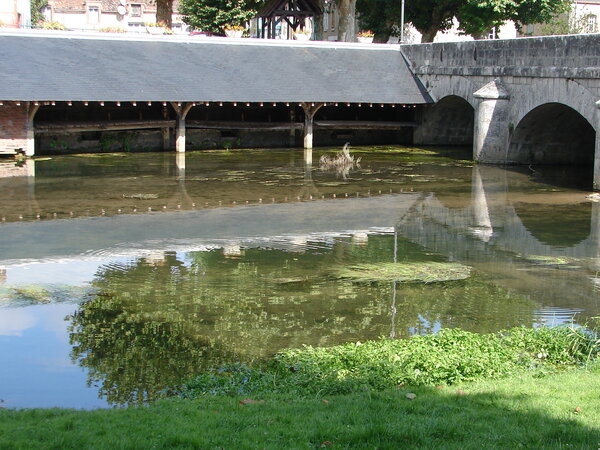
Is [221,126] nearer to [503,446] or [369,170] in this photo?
[369,170]

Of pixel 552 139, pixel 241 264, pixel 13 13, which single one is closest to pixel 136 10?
pixel 13 13

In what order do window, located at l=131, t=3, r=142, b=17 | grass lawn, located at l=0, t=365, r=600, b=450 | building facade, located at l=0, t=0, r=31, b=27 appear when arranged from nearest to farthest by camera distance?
grass lawn, located at l=0, t=365, r=600, b=450, building facade, located at l=0, t=0, r=31, b=27, window, located at l=131, t=3, r=142, b=17

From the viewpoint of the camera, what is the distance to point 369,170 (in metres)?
21.8

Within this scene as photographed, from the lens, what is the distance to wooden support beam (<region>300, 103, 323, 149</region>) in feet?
83.0

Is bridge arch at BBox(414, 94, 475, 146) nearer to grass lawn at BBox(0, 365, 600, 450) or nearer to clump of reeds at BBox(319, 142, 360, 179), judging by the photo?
clump of reeds at BBox(319, 142, 360, 179)

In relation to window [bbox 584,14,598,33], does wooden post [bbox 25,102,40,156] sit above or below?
below

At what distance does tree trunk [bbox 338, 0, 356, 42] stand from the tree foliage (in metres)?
1.48

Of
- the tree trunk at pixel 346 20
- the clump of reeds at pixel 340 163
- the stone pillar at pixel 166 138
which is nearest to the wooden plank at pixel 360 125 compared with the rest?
the clump of reeds at pixel 340 163

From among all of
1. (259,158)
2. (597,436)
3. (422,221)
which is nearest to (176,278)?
(422,221)

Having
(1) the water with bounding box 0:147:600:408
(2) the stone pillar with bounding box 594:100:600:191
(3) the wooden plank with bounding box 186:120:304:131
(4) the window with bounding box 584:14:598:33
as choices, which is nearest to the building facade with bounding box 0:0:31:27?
(3) the wooden plank with bounding box 186:120:304:131

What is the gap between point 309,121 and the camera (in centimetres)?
2575

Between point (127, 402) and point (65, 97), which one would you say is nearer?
point (127, 402)

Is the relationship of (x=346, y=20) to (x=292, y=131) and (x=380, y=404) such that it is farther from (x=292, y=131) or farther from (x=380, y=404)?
(x=380, y=404)

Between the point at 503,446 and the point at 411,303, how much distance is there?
4.79 m
